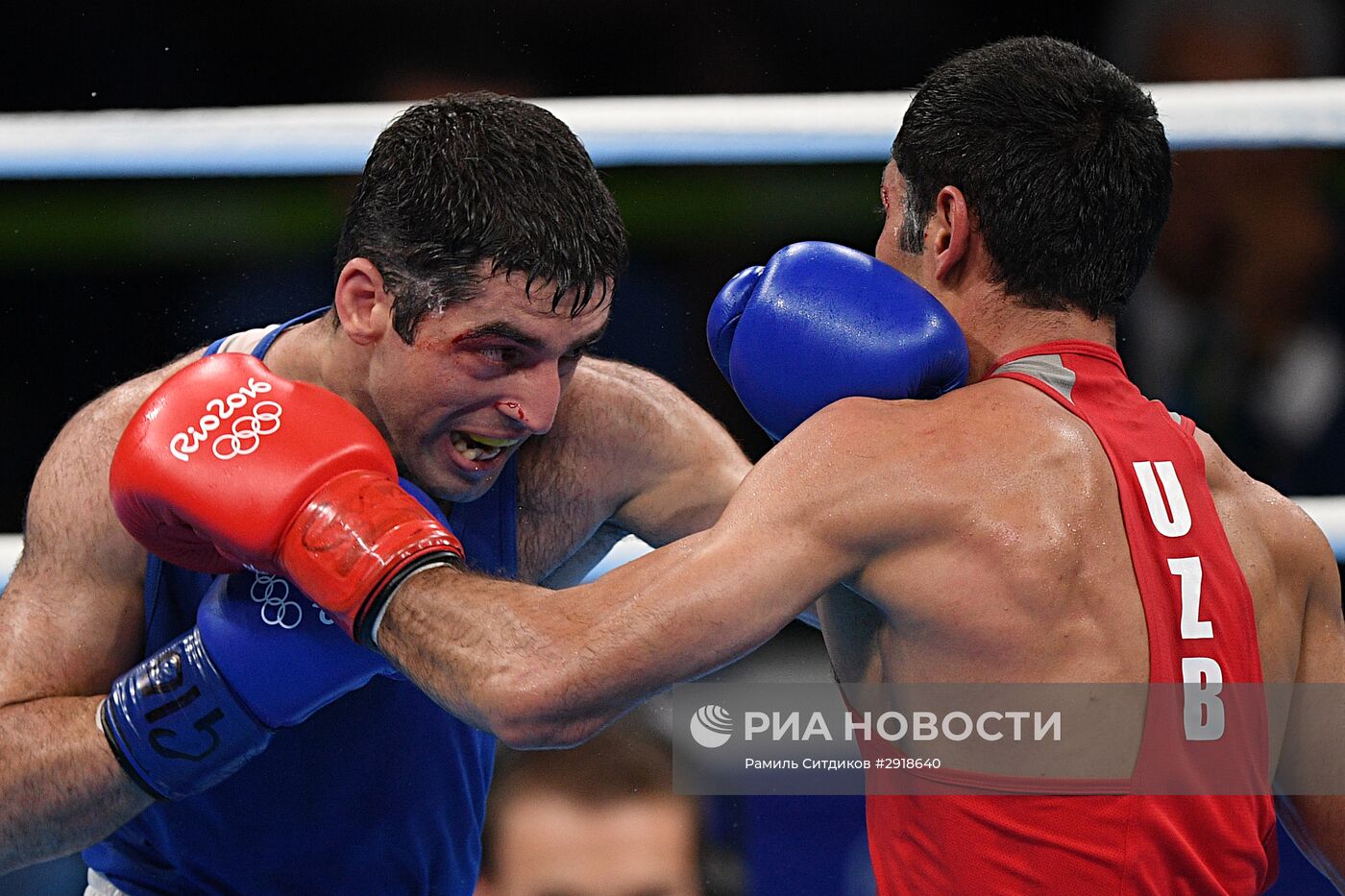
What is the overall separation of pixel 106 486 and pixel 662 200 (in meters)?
1.87

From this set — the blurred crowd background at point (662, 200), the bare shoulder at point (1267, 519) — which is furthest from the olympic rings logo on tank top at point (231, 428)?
the blurred crowd background at point (662, 200)

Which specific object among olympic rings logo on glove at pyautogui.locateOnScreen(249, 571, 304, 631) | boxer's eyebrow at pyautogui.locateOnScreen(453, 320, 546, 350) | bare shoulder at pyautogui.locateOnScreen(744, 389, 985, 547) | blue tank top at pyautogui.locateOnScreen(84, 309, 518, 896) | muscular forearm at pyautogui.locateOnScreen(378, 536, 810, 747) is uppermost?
boxer's eyebrow at pyautogui.locateOnScreen(453, 320, 546, 350)

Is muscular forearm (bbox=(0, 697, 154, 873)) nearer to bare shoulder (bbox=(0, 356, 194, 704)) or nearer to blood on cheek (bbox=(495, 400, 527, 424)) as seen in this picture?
bare shoulder (bbox=(0, 356, 194, 704))

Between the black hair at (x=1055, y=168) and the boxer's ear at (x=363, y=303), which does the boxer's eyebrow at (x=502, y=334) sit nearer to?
the boxer's ear at (x=363, y=303)

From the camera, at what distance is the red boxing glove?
4.75 ft

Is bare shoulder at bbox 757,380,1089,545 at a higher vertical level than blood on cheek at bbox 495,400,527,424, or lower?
higher

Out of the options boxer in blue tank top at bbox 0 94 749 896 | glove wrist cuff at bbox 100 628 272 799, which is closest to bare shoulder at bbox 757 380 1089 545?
boxer in blue tank top at bbox 0 94 749 896

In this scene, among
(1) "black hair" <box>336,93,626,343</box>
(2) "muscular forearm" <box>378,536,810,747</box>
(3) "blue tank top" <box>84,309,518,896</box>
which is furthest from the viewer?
(3) "blue tank top" <box>84,309,518,896</box>

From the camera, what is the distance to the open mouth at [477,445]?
1694mm

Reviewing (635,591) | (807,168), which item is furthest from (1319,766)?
(807,168)

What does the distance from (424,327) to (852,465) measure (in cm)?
54

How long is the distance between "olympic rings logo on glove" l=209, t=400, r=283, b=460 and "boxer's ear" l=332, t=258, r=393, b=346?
192mm

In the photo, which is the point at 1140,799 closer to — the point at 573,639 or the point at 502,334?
the point at 573,639

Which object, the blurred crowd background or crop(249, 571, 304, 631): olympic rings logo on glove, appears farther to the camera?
the blurred crowd background
